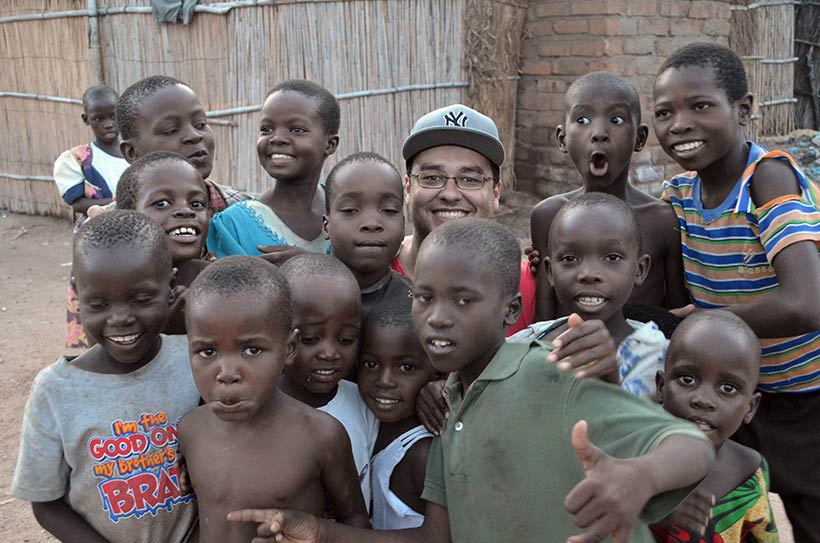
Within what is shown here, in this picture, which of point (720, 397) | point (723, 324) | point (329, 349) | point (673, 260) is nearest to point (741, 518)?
point (720, 397)

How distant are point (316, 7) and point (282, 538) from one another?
5983mm

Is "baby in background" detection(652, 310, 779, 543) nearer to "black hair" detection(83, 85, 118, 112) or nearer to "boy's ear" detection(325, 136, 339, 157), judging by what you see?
"boy's ear" detection(325, 136, 339, 157)

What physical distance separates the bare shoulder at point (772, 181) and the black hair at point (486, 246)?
36.9 inches

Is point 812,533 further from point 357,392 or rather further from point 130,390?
point 130,390

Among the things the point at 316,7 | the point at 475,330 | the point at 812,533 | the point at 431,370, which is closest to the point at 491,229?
the point at 475,330

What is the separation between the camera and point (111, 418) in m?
2.06

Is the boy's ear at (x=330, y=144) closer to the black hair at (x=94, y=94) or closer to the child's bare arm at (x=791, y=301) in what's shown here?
the child's bare arm at (x=791, y=301)

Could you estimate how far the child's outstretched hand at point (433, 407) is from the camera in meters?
2.08

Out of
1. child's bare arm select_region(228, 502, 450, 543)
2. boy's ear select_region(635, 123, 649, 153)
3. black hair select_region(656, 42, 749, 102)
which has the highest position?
black hair select_region(656, 42, 749, 102)

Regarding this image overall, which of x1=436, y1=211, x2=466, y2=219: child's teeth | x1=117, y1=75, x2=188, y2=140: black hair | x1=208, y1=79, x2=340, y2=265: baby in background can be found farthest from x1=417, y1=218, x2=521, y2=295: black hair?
x1=117, y1=75, x2=188, y2=140: black hair

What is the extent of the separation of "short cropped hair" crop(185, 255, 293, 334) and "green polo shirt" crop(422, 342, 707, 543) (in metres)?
0.51

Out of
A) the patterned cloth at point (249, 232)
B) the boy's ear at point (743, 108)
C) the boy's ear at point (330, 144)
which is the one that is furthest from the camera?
the boy's ear at point (330, 144)

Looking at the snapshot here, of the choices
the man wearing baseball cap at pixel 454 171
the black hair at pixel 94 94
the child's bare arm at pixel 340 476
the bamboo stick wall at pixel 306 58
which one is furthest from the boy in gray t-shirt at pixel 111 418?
the bamboo stick wall at pixel 306 58

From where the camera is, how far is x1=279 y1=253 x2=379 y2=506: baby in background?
7.16 feet
